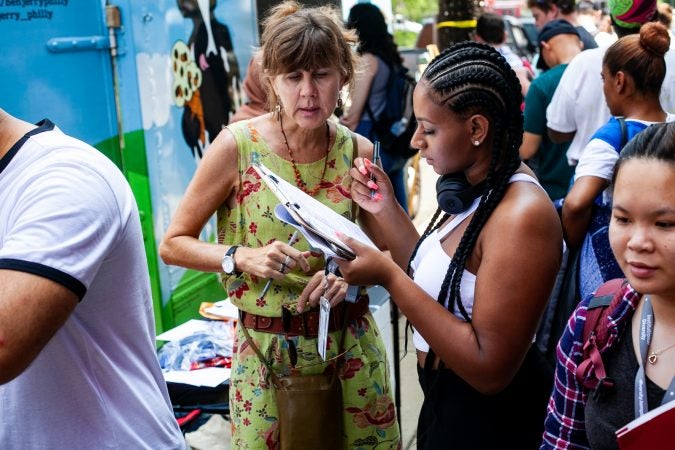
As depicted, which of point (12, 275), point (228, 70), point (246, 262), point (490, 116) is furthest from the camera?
point (228, 70)

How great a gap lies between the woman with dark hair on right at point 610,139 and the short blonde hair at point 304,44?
45.5 inches

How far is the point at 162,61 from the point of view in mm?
4734

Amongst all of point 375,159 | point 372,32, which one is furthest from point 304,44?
point 372,32

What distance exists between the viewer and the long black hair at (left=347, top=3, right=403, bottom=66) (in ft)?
20.6

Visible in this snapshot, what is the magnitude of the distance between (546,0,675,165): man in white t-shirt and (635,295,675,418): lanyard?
2.92m

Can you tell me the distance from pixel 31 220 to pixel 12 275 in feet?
0.35

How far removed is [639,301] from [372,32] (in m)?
4.91

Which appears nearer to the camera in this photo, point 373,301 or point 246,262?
point 246,262

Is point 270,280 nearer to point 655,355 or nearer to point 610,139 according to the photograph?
point 655,355

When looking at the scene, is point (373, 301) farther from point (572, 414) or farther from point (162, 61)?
point (572, 414)

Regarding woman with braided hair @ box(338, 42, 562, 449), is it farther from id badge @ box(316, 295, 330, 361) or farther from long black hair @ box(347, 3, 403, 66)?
long black hair @ box(347, 3, 403, 66)

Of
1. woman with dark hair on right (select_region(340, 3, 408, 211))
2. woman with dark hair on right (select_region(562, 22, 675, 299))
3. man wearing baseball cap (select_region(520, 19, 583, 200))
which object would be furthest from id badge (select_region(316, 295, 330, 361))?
woman with dark hair on right (select_region(340, 3, 408, 211))

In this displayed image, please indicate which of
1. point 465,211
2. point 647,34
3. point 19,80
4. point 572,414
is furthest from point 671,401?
point 19,80

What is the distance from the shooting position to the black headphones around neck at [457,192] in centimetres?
209
